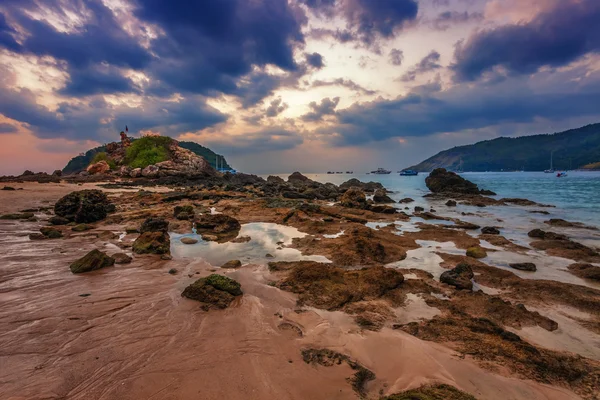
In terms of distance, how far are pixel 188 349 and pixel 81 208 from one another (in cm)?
1396

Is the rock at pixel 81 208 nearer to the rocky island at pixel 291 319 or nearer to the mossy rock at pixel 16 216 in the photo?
the mossy rock at pixel 16 216

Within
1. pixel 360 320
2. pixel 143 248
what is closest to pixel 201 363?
pixel 360 320

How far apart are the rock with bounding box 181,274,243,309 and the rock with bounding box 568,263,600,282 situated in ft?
33.9

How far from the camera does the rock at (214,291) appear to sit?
18.7 feet

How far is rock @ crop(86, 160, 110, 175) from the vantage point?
188 feet

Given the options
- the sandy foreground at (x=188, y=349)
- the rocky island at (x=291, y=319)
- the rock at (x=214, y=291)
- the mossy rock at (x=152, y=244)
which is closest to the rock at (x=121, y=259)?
the rocky island at (x=291, y=319)

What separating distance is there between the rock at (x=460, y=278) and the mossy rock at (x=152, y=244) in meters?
8.99

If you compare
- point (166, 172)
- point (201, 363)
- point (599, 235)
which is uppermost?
point (166, 172)

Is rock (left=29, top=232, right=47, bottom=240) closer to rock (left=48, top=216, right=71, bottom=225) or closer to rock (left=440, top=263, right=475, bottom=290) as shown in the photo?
rock (left=48, top=216, right=71, bottom=225)

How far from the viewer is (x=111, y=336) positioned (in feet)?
14.1

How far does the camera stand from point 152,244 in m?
9.30

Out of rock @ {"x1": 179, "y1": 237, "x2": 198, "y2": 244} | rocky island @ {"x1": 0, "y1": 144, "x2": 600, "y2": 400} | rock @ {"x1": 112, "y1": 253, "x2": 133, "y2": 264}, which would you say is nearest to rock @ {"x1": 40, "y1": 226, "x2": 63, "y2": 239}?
rocky island @ {"x1": 0, "y1": 144, "x2": 600, "y2": 400}

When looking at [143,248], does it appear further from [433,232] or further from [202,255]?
[433,232]

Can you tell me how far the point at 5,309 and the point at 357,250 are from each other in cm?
896
